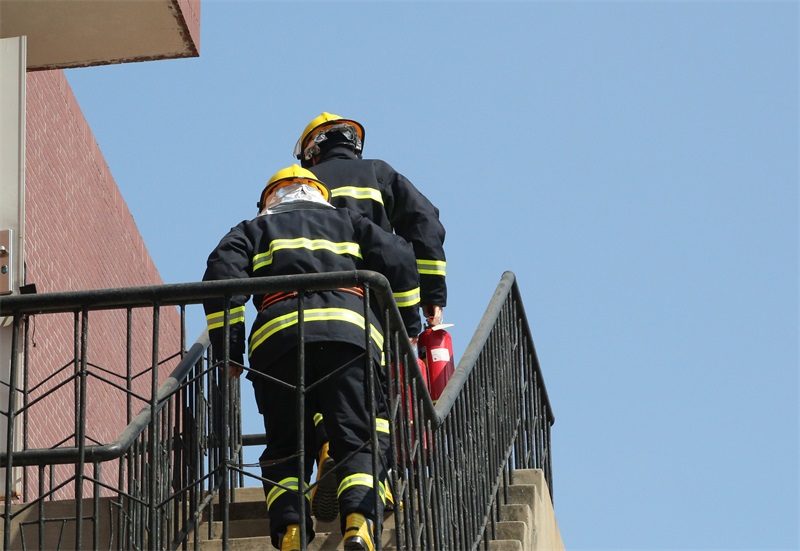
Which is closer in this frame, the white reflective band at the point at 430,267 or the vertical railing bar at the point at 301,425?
the vertical railing bar at the point at 301,425

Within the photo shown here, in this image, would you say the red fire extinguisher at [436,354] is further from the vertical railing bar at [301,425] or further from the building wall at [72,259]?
the vertical railing bar at [301,425]

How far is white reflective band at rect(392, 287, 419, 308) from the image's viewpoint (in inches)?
246

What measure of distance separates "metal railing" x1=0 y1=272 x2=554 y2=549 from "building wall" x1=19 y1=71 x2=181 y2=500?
4.68ft

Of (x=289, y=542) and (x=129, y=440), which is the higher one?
(x=129, y=440)

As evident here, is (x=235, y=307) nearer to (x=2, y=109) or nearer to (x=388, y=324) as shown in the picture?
(x=388, y=324)

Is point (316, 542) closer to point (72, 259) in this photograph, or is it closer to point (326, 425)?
point (326, 425)

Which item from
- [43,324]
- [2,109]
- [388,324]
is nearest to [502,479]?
[388,324]

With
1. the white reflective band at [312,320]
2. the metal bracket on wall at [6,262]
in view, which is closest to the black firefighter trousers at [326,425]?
the white reflective band at [312,320]

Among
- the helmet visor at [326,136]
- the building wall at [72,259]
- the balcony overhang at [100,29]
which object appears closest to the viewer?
the helmet visor at [326,136]

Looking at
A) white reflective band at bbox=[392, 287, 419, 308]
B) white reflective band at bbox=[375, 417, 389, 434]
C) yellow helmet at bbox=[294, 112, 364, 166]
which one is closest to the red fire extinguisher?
yellow helmet at bbox=[294, 112, 364, 166]

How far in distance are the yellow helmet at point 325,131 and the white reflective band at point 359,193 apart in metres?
0.48

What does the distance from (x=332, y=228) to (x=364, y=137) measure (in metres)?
1.96

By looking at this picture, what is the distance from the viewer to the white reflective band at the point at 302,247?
6152 mm

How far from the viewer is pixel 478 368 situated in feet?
21.7
